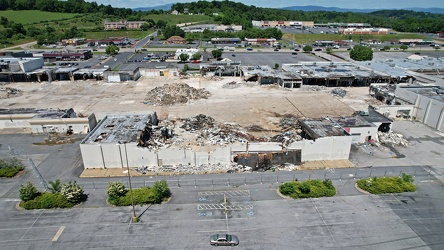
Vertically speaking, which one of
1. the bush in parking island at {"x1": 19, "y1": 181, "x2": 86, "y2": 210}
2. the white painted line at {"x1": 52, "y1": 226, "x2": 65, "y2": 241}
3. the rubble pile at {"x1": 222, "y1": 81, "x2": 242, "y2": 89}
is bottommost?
the white painted line at {"x1": 52, "y1": 226, "x2": 65, "y2": 241}

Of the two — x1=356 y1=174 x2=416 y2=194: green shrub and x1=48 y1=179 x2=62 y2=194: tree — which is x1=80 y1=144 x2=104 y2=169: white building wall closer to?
x1=48 y1=179 x2=62 y2=194: tree

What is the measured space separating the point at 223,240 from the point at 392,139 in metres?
35.1

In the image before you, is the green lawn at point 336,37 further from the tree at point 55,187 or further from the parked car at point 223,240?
the parked car at point 223,240

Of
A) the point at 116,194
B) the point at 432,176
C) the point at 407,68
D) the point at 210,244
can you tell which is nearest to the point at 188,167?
the point at 116,194

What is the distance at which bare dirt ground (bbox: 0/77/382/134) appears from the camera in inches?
2343

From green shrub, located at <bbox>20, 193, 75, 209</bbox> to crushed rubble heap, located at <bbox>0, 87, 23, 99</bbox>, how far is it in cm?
5201

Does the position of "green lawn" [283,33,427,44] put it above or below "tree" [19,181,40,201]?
above

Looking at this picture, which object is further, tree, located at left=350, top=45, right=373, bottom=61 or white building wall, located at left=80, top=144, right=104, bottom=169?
tree, located at left=350, top=45, right=373, bottom=61

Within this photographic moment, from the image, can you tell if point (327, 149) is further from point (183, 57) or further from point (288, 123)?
point (183, 57)

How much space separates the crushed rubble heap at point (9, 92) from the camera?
7197 centimetres

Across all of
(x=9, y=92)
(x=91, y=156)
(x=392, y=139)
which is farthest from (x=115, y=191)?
(x=9, y=92)

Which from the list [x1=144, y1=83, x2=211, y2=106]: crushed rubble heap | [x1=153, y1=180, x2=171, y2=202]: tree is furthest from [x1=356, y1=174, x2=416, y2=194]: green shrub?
[x1=144, y1=83, x2=211, y2=106]: crushed rubble heap

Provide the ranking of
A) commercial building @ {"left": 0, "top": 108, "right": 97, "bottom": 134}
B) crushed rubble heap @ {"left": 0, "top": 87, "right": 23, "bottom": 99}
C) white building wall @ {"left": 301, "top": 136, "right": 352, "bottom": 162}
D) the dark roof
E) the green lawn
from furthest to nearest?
the green lawn < crushed rubble heap @ {"left": 0, "top": 87, "right": 23, "bottom": 99} < commercial building @ {"left": 0, "top": 108, "right": 97, "bottom": 134} < the dark roof < white building wall @ {"left": 301, "top": 136, "right": 352, "bottom": 162}

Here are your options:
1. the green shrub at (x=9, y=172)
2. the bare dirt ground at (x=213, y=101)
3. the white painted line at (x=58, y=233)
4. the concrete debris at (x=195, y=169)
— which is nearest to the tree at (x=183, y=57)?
the bare dirt ground at (x=213, y=101)
